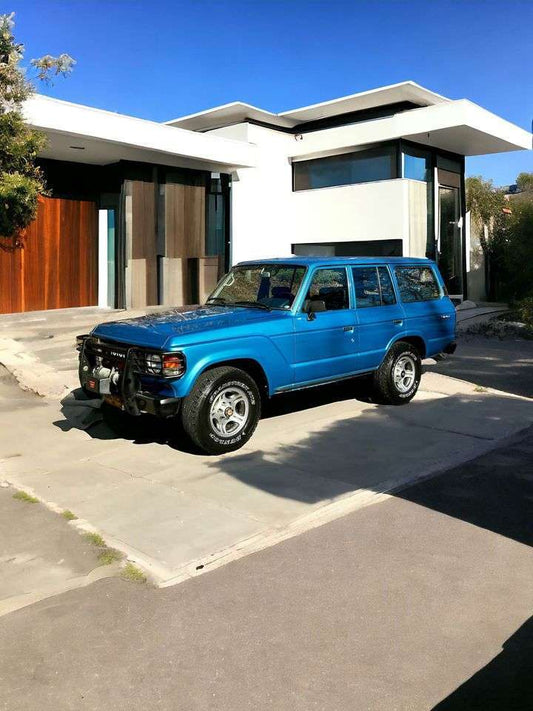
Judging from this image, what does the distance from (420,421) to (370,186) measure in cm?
1078

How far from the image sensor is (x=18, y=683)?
9.55 ft

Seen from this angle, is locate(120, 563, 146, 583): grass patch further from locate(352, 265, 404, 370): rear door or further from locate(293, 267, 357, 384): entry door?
locate(352, 265, 404, 370): rear door

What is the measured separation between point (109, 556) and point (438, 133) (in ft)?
48.3

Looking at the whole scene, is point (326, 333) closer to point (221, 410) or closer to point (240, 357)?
point (240, 357)

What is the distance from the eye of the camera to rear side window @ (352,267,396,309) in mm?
7918

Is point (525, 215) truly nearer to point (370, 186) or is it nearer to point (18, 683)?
point (370, 186)

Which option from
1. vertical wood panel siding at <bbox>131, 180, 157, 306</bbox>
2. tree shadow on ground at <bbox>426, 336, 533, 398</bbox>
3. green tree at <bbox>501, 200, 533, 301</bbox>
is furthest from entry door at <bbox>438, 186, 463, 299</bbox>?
vertical wood panel siding at <bbox>131, 180, 157, 306</bbox>

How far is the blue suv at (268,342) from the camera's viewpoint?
6.04 meters

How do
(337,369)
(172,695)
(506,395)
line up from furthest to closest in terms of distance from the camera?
(506,395) < (337,369) < (172,695)

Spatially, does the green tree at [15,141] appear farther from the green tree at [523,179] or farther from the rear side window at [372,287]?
the green tree at [523,179]

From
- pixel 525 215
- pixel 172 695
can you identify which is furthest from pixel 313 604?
pixel 525 215

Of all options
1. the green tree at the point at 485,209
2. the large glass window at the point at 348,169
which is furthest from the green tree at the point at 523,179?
the large glass window at the point at 348,169

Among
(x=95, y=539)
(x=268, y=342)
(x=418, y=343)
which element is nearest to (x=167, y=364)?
(x=268, y=342)

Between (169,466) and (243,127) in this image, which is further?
(243,127)
